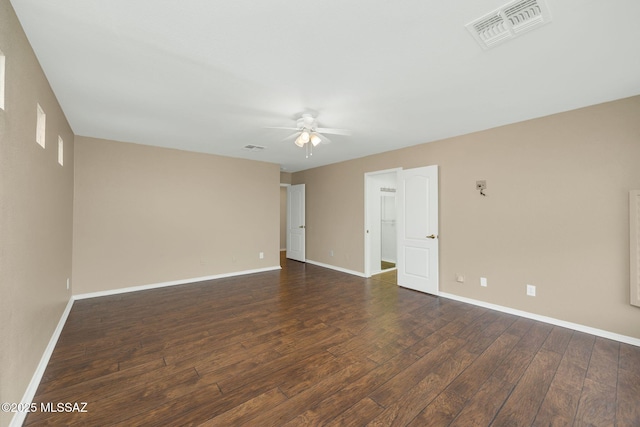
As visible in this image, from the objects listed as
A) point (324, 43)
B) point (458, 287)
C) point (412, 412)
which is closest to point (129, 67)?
point (324, 43)

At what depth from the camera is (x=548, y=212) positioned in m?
3.17

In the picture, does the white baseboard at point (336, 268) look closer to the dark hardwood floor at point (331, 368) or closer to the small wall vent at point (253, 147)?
the dark hardwood floor at point (331, 368)

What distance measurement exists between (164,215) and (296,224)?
329 cm

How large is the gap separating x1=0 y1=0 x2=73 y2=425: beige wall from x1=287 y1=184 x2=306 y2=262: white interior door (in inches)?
189

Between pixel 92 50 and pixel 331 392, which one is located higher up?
pixel 92 50

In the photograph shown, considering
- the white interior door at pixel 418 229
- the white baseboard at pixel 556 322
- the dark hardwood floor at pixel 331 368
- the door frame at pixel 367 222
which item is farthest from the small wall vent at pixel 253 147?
the white baseboard at pixel 556 322

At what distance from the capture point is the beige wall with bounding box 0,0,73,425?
148 cm

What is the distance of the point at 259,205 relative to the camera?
590cm

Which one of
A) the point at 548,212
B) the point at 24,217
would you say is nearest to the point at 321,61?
the point at 24,217

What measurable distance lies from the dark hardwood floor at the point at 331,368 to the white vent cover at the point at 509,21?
8.31ft

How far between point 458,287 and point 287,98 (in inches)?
142

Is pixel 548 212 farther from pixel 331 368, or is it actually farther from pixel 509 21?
pixel 331 368

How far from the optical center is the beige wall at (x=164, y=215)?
4.07m

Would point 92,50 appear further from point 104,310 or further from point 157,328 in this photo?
point 104,310
